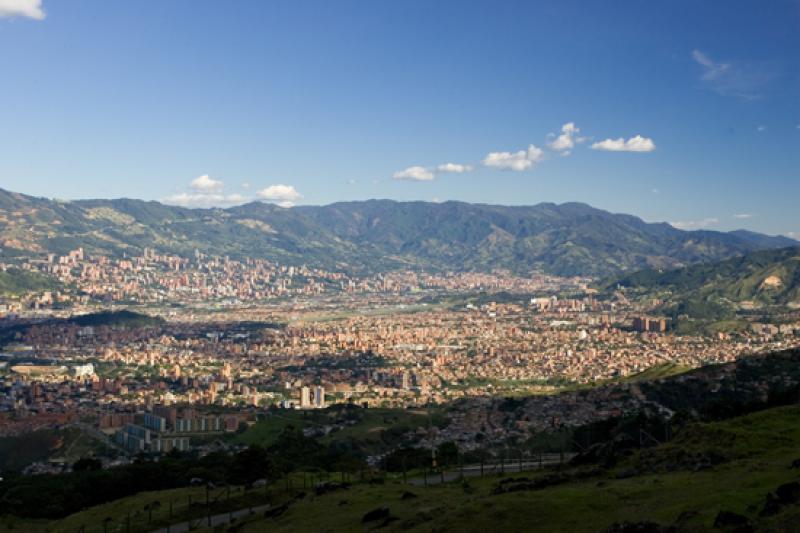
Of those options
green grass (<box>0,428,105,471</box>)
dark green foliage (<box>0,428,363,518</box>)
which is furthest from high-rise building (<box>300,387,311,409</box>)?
dark green foliage (<box>0,428,363,518</box>)

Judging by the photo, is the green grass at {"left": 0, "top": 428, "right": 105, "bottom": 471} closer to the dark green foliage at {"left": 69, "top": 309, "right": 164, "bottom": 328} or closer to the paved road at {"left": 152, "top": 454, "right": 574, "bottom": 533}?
the paved road at {"left": 152, "top": 454, "right": 574, "bottom": 533}

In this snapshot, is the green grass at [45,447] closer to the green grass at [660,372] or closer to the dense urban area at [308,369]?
the dense urban area at [308,369]

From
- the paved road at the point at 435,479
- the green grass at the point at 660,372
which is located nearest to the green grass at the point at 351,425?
the paved road at the point at 435,479

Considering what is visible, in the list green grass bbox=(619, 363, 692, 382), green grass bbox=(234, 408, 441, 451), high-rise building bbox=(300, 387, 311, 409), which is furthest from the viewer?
high-rise building bbox=(300, 387, 311, 409)

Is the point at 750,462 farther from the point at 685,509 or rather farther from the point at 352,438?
the point at 352,438

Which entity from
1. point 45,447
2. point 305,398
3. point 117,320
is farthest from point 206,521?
point 117,320

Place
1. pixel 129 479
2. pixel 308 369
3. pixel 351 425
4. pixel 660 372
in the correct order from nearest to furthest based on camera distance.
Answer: pixel 129 479 < pixel 351 425 < pixel 660 372 < pixel 308 369

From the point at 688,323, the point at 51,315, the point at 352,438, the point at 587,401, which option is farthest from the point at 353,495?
the point at 51,315

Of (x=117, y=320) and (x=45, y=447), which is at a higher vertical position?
(x=117, y=320)

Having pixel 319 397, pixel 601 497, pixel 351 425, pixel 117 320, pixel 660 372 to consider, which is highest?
pixel 601 497

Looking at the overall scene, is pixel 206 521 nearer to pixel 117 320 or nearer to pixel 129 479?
pixel 129 479

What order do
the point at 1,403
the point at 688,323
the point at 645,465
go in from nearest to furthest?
1. the point at 645,465
2. the point at 1,403
3. the point at 688,323
